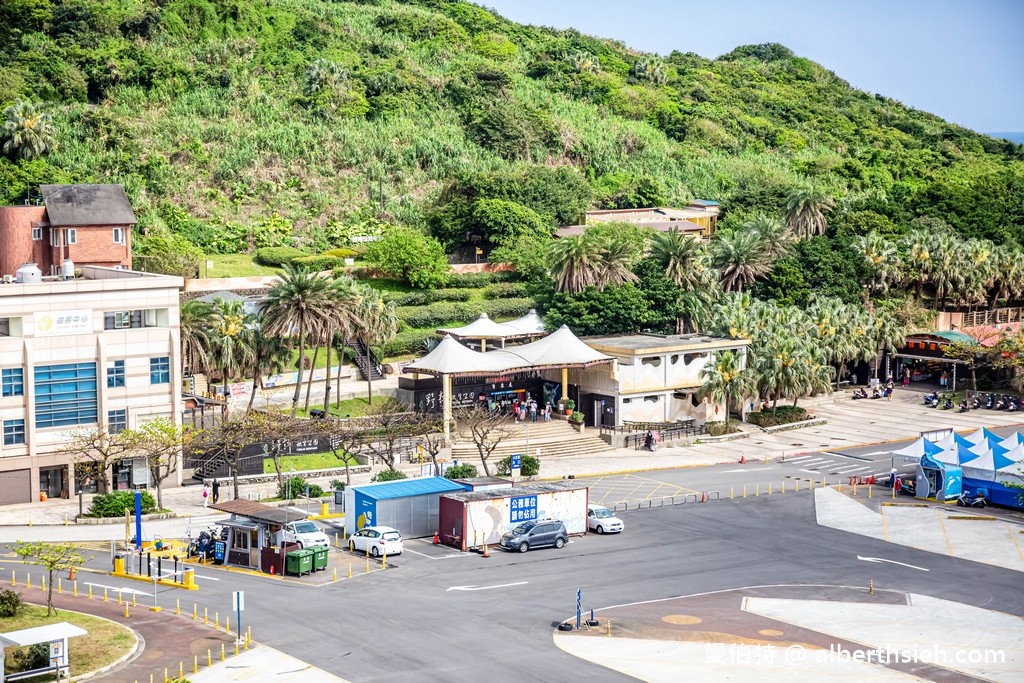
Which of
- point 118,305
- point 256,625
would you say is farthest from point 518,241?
point 256,625

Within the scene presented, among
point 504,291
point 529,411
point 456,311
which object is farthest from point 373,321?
point 504,291

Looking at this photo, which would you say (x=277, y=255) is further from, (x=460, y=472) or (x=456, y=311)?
(x=460, y=472)

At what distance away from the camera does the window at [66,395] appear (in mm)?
76688

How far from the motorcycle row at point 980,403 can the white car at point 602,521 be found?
4947 centimetres

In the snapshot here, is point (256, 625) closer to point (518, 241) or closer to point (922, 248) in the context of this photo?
point (518, 241)

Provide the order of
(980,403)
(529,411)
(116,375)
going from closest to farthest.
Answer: (116,375)
(529,411)
(980,403)

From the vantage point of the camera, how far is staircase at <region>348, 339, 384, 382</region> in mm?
102688

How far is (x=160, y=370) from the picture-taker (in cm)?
8100

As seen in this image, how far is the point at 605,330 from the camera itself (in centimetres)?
11031

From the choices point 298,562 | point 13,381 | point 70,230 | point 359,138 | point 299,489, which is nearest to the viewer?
point 298,562

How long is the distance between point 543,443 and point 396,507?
1068 inches

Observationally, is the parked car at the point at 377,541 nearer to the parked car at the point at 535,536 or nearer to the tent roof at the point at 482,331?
the parked car at the point at 535,536

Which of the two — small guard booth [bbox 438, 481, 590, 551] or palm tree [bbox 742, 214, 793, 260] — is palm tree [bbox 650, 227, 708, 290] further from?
small guard booth [bbox 438, 481, 590, 551]

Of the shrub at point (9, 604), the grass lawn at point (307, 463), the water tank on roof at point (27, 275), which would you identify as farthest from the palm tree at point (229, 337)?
the shrub at point (9, 604)
